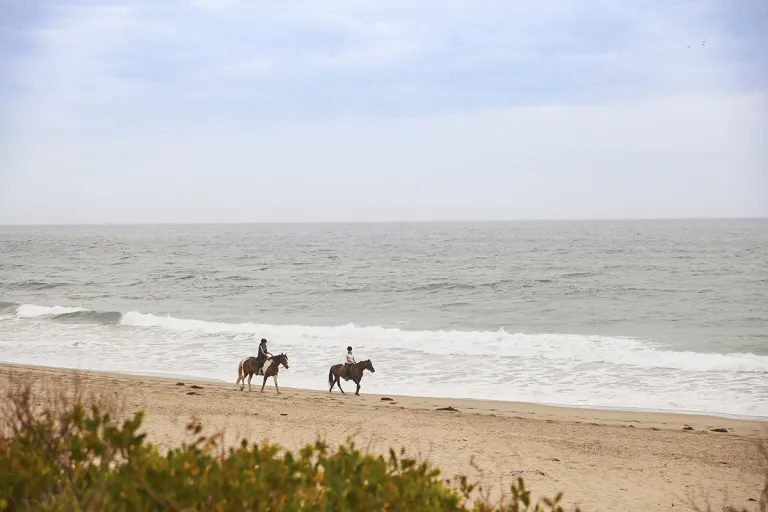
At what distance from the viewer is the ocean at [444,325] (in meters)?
20.1

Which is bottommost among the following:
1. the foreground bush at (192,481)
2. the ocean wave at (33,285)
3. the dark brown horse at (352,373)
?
the ocean wave at (33,285)

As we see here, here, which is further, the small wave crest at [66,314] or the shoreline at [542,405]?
the small wave crest at [66,314]

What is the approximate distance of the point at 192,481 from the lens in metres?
3.37

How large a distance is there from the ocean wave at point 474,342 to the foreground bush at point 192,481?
19.6m

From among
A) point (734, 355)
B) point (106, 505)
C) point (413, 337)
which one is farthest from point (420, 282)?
point (106, 505)

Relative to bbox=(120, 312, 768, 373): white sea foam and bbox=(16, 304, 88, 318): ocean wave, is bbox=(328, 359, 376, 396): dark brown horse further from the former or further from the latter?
bbox=(16, 304, 88, 318): ocean wave

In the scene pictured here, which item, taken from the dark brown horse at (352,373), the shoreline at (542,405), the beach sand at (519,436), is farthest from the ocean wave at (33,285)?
the dark brown horse at (352,373)

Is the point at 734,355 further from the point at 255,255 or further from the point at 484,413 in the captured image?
the point at 255,255

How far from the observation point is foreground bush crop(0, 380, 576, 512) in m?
3.23

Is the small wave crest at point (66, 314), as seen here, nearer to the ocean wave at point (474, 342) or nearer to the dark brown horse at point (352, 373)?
the ocean wave at point (474, 342)

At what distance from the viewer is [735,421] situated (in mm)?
15312

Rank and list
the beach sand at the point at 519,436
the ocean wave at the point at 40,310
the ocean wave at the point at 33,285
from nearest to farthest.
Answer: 1. the beach sand at the point at 519,436
2. the ocean wave at the point at 40,310
3. the ocean wave at the point at 33,285

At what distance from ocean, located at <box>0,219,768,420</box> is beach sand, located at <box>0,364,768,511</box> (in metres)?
1.69

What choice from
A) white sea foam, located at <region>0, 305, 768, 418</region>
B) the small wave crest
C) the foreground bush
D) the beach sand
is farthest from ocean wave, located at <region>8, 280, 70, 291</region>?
the foreground bush
